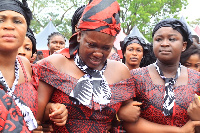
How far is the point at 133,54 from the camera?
4.30m

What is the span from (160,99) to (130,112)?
29cm

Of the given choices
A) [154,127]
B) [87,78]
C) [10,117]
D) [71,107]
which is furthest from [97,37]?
[154,127]

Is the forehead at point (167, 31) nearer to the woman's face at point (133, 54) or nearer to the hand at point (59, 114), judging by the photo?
the hand at point (59, 114)

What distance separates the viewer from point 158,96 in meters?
2.13

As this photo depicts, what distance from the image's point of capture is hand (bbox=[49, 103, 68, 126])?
167 cm

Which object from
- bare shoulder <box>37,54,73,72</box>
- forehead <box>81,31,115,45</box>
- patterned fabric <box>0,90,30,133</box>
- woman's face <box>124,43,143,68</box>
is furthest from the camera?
woman's face <box>124,43,143,68</box>

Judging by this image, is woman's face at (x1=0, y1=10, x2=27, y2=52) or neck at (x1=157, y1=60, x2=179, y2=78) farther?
neck at (x1=157, y1=60, x2=179, y2=78)

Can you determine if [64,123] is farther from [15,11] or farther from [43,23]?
[43,23]

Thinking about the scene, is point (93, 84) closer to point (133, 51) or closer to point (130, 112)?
point (130, 112)

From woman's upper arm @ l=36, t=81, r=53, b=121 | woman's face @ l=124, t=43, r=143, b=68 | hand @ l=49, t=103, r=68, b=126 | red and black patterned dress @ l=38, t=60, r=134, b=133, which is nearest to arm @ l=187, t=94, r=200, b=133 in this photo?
red and black patterned dress @ l=38, t=60, r=134, b=133

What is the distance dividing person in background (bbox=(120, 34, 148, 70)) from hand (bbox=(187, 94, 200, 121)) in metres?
2.26

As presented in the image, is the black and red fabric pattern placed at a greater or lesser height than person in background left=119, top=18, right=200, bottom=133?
greater

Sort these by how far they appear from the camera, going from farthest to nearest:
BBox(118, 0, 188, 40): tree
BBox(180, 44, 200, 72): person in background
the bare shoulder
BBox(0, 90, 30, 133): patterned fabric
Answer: BBox(118, 0, 188, 40): tree, BBox(180, 44, 200, 72): person in background, the bare shoulder, BBox(0, 90, 30, 133): patterned fabric

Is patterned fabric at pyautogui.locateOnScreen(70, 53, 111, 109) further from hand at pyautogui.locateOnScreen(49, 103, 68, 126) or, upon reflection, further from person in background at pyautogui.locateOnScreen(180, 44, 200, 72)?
person in background at pyautogui.locateOnScreen(180, 44, 200, 72)
